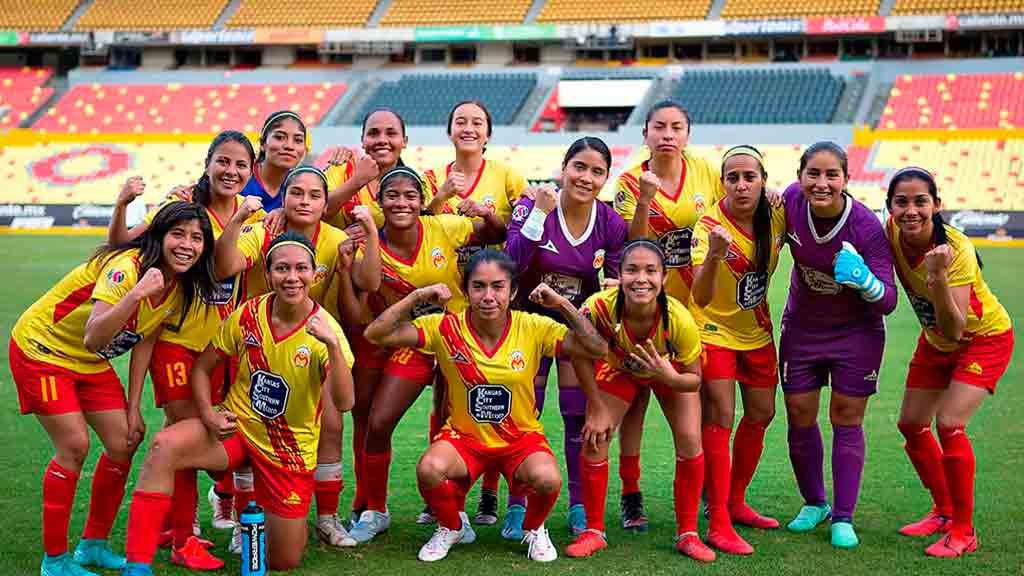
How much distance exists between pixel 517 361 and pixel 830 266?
1540mm

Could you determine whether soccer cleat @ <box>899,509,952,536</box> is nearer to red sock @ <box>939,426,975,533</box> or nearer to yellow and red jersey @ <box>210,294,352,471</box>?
red sock @ <box>939,426,975,533</box>

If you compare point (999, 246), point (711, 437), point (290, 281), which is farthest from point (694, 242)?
point (999, 246)

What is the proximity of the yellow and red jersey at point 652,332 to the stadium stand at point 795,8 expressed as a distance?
102ft

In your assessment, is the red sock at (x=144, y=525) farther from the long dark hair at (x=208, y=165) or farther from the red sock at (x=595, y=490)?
the red sock at (x=595, y=490)

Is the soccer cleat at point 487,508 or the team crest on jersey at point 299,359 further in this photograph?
the soccer cleat at point 487,508

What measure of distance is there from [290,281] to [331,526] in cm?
126

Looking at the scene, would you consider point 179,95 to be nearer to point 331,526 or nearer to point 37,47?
point 37,47

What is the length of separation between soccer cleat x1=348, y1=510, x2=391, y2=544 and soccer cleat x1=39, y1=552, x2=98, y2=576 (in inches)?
47.2

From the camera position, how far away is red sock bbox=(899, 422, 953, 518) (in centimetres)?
576

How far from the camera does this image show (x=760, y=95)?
33.3 m

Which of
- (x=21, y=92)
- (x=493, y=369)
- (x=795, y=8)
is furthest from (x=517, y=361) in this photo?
(x=21, y=92)

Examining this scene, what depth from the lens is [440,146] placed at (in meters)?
33.3

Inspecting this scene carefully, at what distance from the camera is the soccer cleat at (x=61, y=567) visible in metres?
4.84

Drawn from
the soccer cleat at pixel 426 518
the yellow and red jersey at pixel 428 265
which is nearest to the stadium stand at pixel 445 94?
the yellow and red jersey at pixel 428 265
